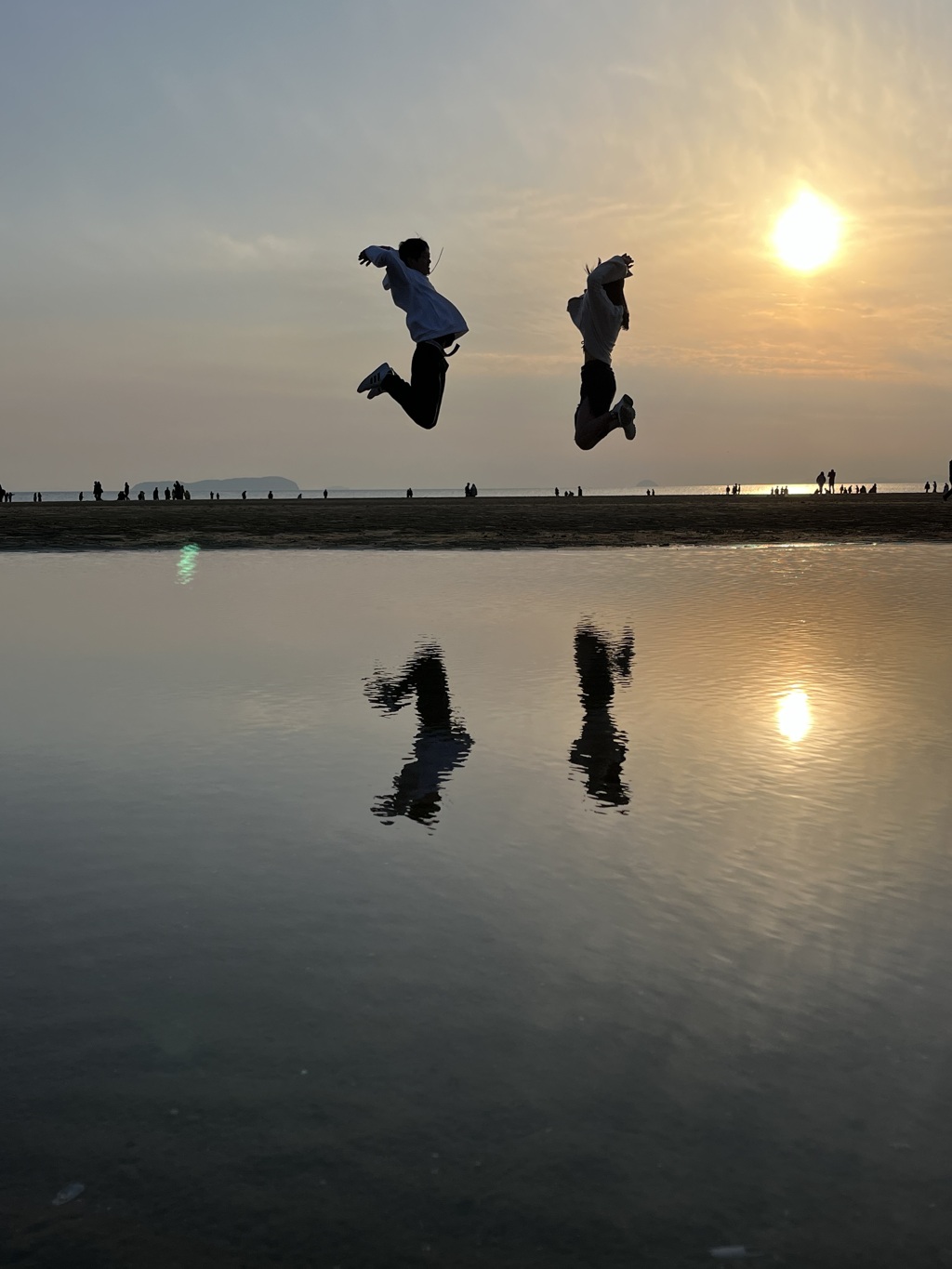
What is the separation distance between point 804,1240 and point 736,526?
49.0 metres

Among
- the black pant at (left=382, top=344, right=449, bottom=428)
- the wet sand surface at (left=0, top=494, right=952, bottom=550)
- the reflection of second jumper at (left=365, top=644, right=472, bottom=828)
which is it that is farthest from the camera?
the wet sand surface at (left=0, top=494, right=952, bottom=550)

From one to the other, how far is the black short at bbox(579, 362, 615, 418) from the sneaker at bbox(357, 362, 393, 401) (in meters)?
1.58

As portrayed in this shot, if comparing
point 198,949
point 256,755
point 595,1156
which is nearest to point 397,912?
point 198,949

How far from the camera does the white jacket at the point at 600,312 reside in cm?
862

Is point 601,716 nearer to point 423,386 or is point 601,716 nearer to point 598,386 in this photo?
point 598,386

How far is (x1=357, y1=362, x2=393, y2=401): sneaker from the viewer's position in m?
8.63

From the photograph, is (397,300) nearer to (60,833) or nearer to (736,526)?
(60,833)

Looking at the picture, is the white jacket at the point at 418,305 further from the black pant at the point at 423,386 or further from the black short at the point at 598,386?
the black short at the point at 598,386

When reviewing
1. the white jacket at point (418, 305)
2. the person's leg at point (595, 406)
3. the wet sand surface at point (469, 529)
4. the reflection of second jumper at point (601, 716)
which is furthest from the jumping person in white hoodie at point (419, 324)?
the wet sand surface at point (469, 529)

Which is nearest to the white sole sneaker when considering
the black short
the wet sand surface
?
the black short

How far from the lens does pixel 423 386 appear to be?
27.8ft

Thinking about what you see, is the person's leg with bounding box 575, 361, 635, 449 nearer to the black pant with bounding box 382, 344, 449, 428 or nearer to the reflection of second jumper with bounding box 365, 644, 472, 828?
the black pant with bounding box 382, 344, 449, 428

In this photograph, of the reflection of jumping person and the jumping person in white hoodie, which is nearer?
the jumping person in white hoodie

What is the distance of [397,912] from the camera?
567cm
